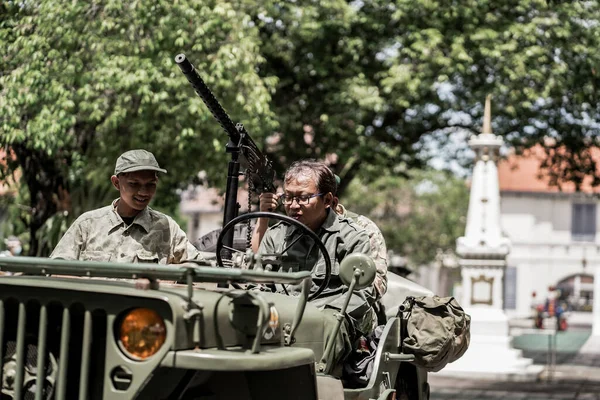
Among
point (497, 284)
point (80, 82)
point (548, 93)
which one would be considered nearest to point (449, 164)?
point (548, 93)

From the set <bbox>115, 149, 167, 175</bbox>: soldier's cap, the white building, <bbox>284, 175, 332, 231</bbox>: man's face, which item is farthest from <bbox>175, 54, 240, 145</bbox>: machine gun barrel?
the white building

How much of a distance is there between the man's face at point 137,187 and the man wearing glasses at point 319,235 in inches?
29.5

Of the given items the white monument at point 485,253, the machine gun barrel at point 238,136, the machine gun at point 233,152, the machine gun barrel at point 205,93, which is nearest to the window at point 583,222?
the white monument at point 485,253

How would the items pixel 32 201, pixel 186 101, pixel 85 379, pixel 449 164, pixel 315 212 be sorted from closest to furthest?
pixel 85 379 < pixel 315 212 < pixel 186 101 < pixel 32 201 < pixel 449 164

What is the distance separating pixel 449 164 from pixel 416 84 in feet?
19.2

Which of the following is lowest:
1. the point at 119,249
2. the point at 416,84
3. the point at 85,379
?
the point at 85,379

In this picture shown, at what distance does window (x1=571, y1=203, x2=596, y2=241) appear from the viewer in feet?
208

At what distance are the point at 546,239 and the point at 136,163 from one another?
5961 cm

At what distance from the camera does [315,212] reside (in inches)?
254

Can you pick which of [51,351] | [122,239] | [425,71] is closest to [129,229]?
[122,239]

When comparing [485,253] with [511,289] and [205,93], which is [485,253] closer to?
[205,93]

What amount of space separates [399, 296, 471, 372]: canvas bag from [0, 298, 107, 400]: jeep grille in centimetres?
269

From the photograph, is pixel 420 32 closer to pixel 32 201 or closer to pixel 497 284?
pixel 497 284

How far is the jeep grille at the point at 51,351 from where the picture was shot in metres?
4.49
